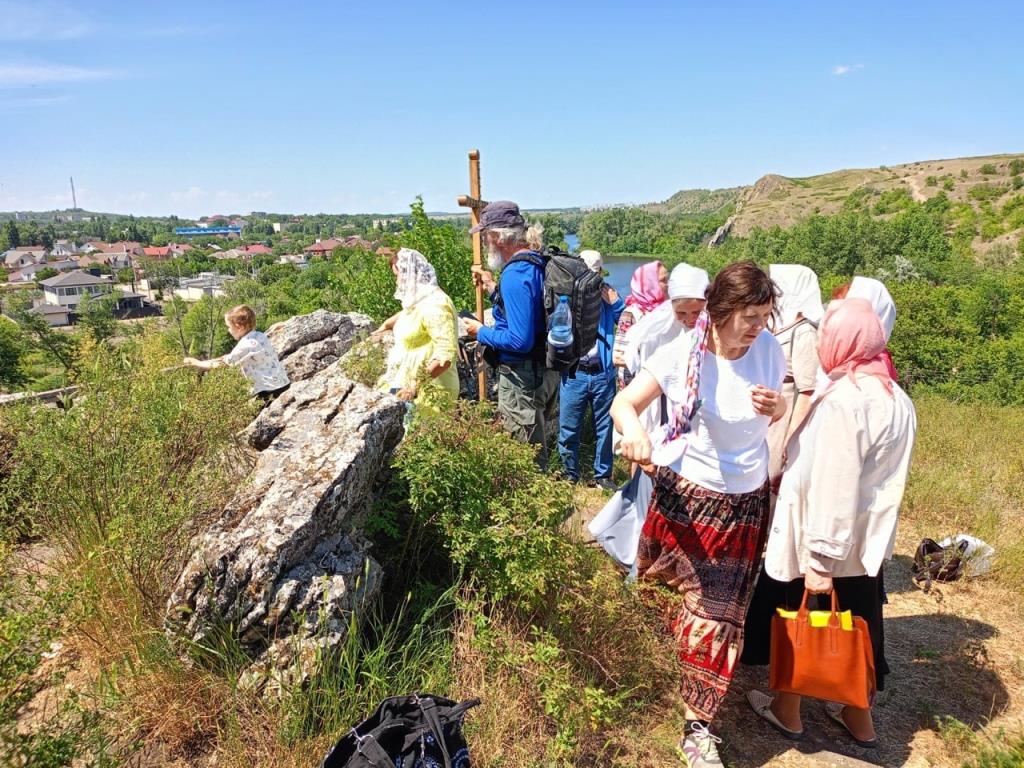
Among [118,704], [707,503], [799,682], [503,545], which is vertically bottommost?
[799,682]

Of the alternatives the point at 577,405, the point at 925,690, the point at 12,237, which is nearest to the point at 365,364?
the point at 577,405

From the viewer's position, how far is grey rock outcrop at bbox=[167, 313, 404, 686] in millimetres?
2012

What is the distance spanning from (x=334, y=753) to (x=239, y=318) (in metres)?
3.65

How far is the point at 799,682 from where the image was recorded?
2.27m

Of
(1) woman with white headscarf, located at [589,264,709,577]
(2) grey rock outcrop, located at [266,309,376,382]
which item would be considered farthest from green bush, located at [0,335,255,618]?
(2) grey rock outcrop, located at [266,309,376,382]

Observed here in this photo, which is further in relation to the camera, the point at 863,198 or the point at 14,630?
the point at 863,198

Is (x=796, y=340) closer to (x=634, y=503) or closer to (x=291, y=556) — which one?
(x=634, y=503)

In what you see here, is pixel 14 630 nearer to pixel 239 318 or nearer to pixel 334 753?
pixel 334 753

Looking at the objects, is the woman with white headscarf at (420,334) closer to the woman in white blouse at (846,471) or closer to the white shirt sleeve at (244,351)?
the white shirt sleeve at (244,351)

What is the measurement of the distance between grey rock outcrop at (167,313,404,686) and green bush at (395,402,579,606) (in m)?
0.26

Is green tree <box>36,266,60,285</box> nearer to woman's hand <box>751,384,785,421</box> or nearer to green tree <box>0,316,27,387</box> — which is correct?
green tree <box>0,316,27,387</box>

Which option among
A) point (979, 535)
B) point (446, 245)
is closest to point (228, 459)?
point (446, 245)

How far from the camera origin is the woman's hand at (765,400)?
7.09 ft

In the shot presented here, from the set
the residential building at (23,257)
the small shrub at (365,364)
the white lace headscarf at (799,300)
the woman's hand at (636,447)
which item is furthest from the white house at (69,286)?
the woman's hand at (636,447)
